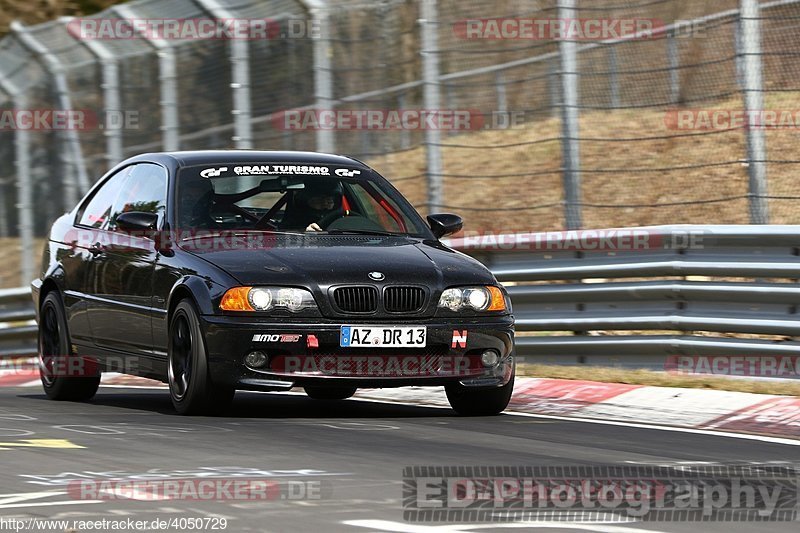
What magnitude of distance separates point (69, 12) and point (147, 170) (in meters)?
21.2

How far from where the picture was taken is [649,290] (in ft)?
37.7

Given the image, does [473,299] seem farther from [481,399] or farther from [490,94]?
[490,94]

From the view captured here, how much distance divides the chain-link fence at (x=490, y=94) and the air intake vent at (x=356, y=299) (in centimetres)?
372

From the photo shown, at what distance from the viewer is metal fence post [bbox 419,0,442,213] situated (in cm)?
1368

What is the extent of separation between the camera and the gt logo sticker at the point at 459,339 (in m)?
8.98

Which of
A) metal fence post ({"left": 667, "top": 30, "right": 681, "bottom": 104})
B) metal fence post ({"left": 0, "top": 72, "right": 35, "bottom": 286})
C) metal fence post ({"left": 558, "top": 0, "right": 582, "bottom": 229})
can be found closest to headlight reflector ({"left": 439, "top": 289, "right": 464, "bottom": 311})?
metal fence post ({"left": 558, "top": 0, "right": 582, "bottom": 229})

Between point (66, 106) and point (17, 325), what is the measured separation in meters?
2.78

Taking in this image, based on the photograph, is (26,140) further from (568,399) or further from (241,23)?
(568,399)

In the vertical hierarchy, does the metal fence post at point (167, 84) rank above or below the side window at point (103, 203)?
above

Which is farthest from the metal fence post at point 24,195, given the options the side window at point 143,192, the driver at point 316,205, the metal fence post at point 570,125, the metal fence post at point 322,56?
the driver at point 316,205

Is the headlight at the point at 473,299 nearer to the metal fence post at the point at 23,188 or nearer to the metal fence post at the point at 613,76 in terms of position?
the metal fence post at the point at 613,76

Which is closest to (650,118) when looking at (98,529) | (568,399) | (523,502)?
(568,399)

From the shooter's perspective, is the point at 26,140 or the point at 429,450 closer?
the point at 429,450

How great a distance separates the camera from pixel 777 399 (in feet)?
31.3
